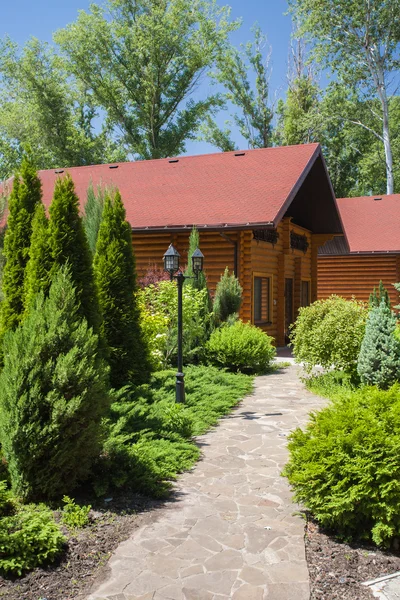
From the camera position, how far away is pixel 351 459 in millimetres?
4316

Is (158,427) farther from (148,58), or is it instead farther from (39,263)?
(148,58)

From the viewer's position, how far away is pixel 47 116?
30.2m

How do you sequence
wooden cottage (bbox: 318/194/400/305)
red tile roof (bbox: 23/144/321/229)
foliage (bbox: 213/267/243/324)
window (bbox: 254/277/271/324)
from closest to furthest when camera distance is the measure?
foliage (bbox: 213/267/243/324), red tile roof (bbox: 23/144/321/229), window (bbox: 254/277/271/324), wooden cottage (bbox: 318/194/400/305)

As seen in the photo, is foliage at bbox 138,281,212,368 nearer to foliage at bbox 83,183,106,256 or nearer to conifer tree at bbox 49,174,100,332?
foliage at bbox 83,183,106,256

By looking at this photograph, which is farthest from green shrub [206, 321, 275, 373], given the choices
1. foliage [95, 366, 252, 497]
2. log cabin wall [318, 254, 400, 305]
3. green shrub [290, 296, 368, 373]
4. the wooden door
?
log cabin wall [318, 254, 400, 305]

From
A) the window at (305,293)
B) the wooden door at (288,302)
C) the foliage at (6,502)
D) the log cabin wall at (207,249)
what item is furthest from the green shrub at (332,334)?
the window at (305,293)

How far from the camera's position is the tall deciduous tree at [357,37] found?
2578cm

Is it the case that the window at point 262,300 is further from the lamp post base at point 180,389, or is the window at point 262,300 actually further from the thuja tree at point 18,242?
the thuja tree at point 18,242

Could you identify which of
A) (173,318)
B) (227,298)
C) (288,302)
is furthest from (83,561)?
(288,302)

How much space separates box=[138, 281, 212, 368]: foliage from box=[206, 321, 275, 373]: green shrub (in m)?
0.36

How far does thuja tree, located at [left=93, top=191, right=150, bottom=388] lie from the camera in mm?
9203

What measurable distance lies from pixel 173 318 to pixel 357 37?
67.5ft

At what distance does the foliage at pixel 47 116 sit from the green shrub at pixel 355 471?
27406 mm

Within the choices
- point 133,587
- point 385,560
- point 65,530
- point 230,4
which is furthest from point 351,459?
point 230,4
